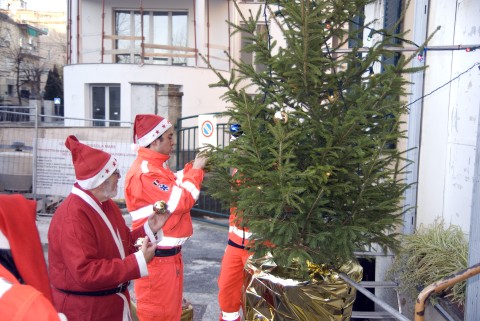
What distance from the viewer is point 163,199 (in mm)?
3375

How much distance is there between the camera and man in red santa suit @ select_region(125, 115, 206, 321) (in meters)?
3.37

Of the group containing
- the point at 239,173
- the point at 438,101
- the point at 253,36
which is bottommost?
the point at 239,173

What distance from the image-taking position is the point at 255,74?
2.86 meters

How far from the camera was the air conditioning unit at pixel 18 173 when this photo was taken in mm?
9391

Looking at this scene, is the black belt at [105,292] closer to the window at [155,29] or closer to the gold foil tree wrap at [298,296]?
the gold foil tree wrap at [298,296]

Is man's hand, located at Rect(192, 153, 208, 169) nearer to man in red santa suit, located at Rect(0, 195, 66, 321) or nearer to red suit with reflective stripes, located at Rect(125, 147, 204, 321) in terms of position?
red suit with reflective stripes, located at Rect(125, 147, 204, 321)

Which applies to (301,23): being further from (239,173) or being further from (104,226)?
(104,226)

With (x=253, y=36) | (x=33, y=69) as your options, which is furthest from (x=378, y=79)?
(x=33, y=69)

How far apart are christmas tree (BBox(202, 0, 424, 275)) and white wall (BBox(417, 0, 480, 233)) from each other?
Result: 1.38 m

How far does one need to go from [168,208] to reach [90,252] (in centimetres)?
97

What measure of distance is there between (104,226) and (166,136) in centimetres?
123

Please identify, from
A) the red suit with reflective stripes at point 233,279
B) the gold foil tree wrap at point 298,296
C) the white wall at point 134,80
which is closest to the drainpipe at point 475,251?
the gold foil tree wrap at point 298,296

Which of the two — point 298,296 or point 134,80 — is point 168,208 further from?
point 134,80

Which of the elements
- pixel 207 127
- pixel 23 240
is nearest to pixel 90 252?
pixel 23 240
